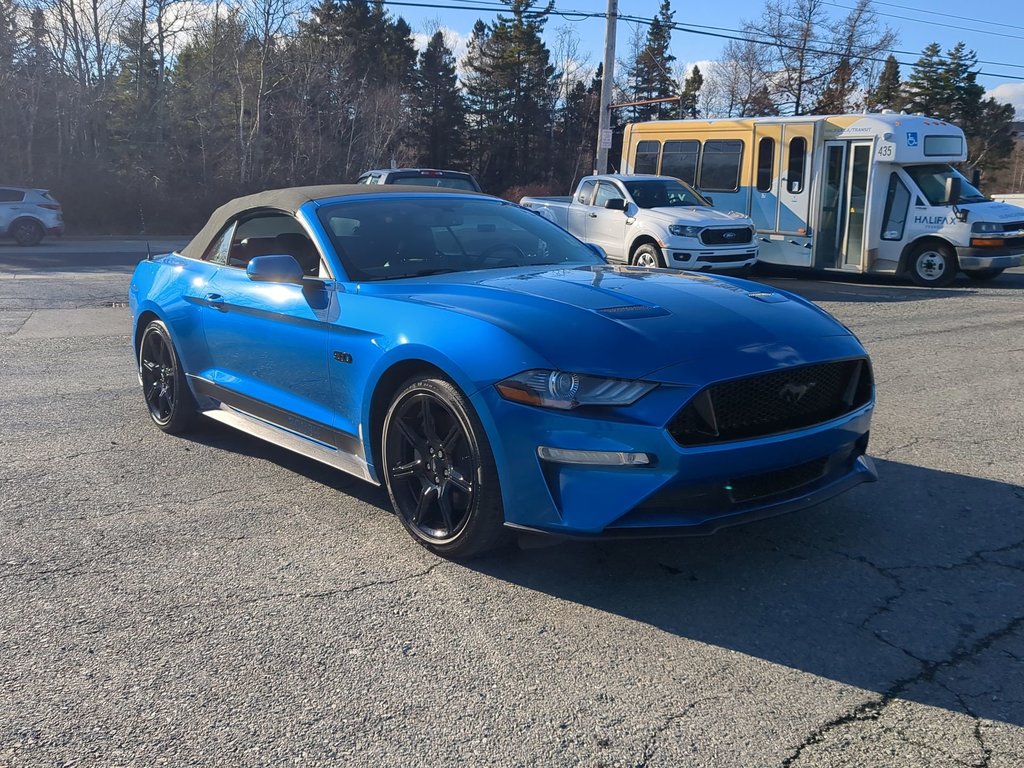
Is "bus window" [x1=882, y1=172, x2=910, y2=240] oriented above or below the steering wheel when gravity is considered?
above

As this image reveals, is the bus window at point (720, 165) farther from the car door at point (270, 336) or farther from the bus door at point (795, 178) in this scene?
the car door at point (270, 336)

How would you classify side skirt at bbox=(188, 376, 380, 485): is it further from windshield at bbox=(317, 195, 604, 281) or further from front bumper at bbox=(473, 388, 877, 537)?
front bumper at bbox=(473, 388, 877, 537)

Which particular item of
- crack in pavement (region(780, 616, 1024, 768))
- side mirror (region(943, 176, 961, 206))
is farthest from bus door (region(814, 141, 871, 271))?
crack in pavement (region(780, 616, 1024, 768))

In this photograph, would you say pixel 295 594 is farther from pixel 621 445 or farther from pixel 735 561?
pixel 735 561

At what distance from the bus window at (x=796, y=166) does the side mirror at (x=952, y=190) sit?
234 centimetres

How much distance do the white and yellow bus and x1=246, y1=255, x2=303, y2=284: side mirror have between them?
12.9m

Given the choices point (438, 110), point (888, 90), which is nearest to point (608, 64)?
point (888, 90)

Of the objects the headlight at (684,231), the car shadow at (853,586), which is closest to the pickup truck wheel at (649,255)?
the headlight at (684,231)

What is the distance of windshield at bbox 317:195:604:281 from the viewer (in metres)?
4.76

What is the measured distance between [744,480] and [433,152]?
63.3 meters

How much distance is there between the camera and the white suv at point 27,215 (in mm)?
25031

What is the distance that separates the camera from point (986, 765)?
8.32 feet

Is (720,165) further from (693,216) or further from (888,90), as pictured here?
(888,90)

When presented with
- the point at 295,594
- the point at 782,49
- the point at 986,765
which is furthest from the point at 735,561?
the point at 782,49
